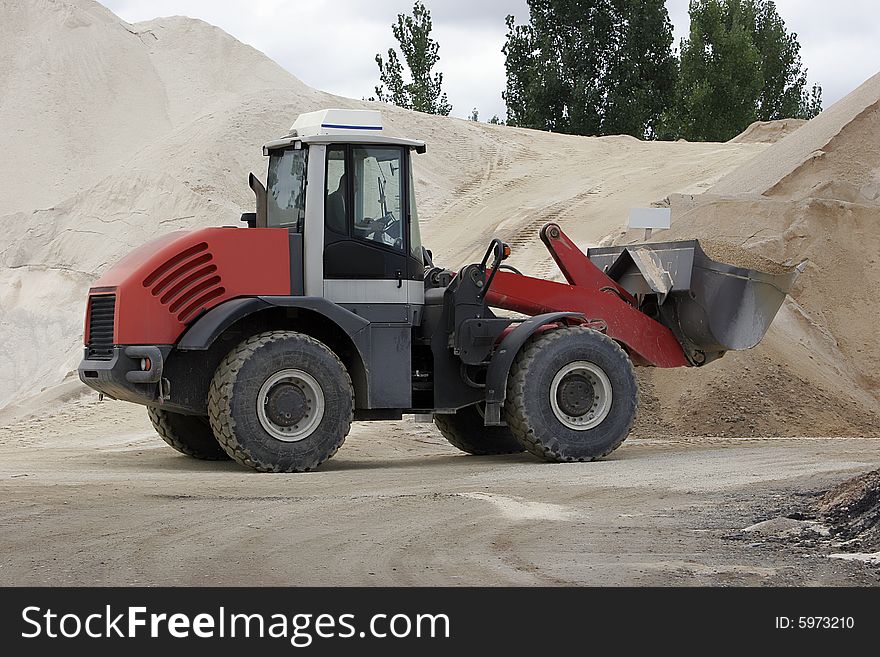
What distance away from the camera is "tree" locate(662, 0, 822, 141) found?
158 feet

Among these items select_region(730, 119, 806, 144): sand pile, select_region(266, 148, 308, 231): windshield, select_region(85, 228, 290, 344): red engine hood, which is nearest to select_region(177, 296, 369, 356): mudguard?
select_region(85, 228, 290, 344): red engine hood

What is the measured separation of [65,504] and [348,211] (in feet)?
12.0

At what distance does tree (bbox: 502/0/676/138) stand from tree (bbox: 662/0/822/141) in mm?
1439

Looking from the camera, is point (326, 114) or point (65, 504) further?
point (326, 114)

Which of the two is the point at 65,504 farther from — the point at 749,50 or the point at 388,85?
the point at 749,50

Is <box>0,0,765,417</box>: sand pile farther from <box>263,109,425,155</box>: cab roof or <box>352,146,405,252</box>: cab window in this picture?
<box>352,146,405,252</box>: cab window

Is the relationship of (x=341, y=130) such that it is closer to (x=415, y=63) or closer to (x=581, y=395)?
(x=581, y=395)

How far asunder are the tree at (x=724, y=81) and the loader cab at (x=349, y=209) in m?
36.7

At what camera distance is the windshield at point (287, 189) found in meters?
11.1

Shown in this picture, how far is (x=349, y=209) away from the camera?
11133 millimetres

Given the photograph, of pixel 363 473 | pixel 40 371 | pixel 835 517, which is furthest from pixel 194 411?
pixel 40 371

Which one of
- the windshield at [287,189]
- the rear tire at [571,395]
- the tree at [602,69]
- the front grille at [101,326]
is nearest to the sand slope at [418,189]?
the rear tire at [571,395]

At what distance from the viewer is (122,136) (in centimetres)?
3534

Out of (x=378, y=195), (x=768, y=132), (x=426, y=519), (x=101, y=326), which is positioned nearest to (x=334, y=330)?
(x=378, y=195)
